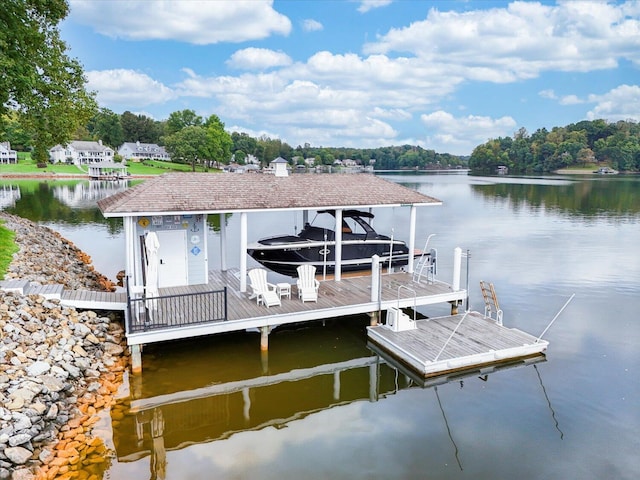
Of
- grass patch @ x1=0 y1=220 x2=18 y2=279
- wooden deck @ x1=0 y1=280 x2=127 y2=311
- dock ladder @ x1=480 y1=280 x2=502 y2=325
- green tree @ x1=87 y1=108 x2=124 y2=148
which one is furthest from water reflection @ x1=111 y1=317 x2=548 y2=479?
green tree @ x1=87 y1=108 x2=124 y2=148

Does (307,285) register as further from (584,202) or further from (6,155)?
(6,155)

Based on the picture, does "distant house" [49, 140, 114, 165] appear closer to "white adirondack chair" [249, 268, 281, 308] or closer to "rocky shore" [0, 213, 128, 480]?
"rocky shore" [0, 213, 128, 480]

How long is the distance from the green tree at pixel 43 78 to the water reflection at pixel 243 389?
11641mm

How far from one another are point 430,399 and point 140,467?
5.27 metres

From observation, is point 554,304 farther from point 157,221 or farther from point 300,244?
point 157,221

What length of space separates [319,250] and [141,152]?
96.9m

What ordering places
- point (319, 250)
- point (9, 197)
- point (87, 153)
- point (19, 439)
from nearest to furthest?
point (19, 439) < point (319, 250) < point (9, 197) < point (87, 153)

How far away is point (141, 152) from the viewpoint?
336ft

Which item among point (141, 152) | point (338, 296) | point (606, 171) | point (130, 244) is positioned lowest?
point (338, 296)

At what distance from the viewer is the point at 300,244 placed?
15.0 m

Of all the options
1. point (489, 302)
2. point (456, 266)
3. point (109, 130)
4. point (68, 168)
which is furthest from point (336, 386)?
point (109, 130)

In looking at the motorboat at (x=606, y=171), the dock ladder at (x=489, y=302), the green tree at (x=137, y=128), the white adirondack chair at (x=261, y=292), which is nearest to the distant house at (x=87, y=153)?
the green tree at (x=137, y=128)

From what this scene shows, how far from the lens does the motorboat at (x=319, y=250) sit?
49.4 feet

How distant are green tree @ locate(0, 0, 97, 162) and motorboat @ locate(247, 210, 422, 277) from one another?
9516 mm
